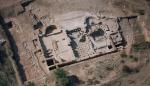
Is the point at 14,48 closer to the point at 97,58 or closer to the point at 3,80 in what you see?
the point at 3,80

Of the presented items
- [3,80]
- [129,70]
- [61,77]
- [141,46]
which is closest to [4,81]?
[3,80]

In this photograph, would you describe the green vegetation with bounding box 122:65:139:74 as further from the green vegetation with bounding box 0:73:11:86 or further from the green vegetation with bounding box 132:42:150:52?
the green vegetation with bounding box 0:73:11:86

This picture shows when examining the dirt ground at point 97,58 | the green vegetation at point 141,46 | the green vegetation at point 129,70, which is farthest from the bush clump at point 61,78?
the green vegetation at point 141,46

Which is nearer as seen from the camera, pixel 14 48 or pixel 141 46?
pixel 141 46

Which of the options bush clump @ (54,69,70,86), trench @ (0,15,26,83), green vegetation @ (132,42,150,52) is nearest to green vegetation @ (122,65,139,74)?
green vegetation @ (132,42,150,52)

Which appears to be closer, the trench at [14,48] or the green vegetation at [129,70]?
the green vegetation at [129,70]

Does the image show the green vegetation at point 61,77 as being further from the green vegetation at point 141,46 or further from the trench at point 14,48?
the green vegetation at point 141,46

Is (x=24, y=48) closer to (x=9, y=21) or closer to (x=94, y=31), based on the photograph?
(x=9, y=21)
